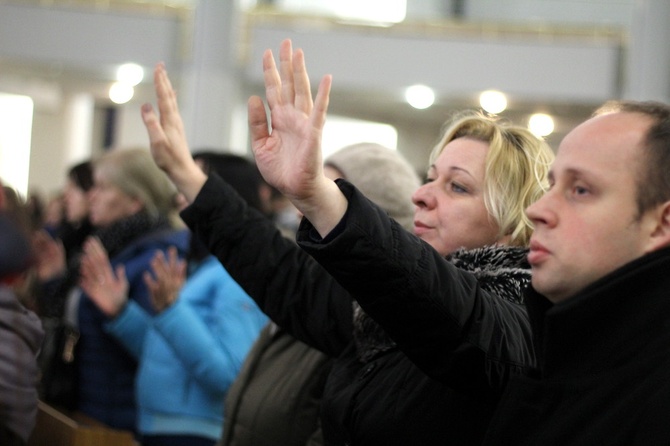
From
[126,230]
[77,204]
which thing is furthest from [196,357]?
[77,204]

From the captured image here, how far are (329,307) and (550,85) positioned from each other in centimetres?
785

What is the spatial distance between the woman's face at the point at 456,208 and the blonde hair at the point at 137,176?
2.08m

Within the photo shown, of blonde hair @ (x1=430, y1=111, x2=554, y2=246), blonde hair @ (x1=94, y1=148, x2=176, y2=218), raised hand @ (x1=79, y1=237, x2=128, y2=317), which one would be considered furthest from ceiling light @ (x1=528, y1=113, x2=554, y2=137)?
blonde hair @ (x1=430, y1=111, x2=554, y2=246)

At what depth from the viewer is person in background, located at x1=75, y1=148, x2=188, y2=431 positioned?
338 cm

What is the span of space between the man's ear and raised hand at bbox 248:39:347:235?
442 mm

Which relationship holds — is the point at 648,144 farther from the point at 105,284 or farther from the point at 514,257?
the point at 105,284

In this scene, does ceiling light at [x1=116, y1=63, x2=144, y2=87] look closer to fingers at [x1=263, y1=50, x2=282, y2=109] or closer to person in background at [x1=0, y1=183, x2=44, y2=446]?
fingers at [x1=263, y1=50, x2=282, y2=109]

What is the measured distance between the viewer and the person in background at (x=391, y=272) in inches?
64.8

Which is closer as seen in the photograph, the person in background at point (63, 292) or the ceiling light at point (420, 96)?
the person in background at point (63, 292)

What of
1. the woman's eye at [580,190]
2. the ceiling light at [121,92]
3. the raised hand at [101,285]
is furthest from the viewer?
the ceiling light at [121,92]

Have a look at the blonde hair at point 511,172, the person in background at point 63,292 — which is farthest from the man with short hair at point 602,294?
the person in background at point 63,292

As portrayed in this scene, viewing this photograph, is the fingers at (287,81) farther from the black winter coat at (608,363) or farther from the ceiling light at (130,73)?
the ceiling light at (130,73)

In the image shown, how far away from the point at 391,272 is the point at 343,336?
0.87m

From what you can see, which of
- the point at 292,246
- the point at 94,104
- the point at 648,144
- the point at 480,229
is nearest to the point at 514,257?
the point at 480,229
